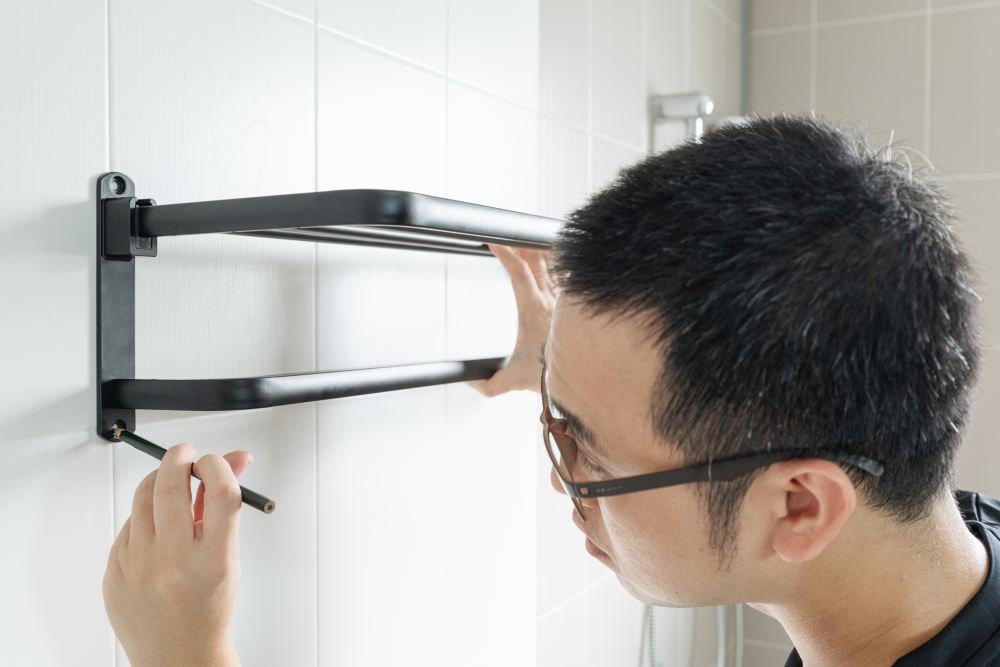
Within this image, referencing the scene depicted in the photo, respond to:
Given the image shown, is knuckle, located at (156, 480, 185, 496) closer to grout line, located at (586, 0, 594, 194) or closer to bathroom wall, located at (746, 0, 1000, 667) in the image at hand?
grout line, located at (586, 0, 594, 194)

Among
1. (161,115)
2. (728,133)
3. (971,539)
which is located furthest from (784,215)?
(161,115)

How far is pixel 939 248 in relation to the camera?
604mm

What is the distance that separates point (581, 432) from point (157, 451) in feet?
1.02

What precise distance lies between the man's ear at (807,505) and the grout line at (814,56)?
159 cm

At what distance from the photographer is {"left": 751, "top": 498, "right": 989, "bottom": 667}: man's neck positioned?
0.66 meters

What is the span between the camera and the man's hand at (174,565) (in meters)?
0.57

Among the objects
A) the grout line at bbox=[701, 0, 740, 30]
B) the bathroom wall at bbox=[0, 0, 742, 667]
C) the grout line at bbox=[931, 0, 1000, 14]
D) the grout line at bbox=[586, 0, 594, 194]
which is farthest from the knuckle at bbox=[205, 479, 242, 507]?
the grout line at bbox=[931, 0, 1000, 14]

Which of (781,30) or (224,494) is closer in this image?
(224,494)

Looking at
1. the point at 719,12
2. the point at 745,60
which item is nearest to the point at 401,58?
the point at 719,12

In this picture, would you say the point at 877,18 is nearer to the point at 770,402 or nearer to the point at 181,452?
the point at 770,402

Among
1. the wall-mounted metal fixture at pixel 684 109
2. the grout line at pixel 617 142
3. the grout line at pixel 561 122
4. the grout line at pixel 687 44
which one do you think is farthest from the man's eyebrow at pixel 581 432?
the grout line at pixel 687 44

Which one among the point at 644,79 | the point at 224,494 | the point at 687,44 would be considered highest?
the point at 687,44

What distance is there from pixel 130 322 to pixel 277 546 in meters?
0.24

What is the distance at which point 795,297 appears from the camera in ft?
1.89
